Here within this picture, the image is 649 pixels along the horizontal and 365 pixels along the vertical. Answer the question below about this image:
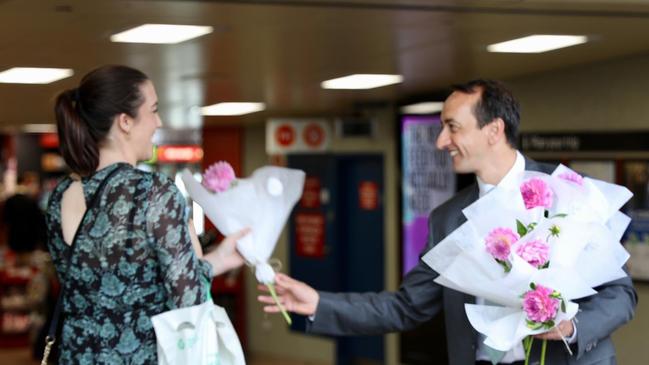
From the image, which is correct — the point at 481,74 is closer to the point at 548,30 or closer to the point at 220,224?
the point at 548,30

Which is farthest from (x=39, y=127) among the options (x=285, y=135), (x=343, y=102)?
(x=343, y=102)

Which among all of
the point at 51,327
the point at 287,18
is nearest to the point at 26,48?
the point at 287,18

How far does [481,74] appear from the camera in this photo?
310 inches

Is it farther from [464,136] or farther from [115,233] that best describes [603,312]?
[115,233]

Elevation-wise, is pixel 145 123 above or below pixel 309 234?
above

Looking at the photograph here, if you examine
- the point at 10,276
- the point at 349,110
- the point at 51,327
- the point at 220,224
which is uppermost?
the point at 349,110

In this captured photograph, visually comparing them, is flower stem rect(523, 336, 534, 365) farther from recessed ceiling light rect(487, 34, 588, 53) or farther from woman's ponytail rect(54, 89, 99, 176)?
recessed ceiling light rect(487, 34, 588, 53)

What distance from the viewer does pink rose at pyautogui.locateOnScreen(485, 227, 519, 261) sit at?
3.03 meters

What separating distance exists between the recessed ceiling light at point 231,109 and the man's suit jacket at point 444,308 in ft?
21.1

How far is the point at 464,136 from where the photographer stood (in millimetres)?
3713

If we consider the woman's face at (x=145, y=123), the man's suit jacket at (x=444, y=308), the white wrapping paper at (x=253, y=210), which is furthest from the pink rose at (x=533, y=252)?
the woman's face at (x=145, y=123)

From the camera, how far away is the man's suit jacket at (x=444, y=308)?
3436 millimetres

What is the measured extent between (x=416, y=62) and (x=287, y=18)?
7.23ft

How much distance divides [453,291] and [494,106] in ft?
2.15
